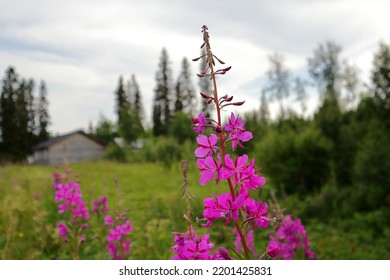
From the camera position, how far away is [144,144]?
25.9 meters

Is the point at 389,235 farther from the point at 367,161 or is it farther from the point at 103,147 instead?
the point at 103,147

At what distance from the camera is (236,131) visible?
1.24 metres

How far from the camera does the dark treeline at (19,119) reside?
675 inches

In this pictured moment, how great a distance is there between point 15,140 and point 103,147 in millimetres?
8435

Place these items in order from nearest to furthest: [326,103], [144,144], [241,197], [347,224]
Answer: [241,197], [347,224], [326,103], [144,144]

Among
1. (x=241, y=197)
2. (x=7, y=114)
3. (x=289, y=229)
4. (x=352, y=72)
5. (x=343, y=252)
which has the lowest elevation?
(x=343, y=252)

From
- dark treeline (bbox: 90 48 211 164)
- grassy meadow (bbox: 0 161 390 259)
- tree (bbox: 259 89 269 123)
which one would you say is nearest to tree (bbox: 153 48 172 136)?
dark treeline (bbox: 90 48 211 164)

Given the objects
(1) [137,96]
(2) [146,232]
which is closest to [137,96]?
(1) [137,96]

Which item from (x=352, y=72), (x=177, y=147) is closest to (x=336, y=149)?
(x=177, y=147)

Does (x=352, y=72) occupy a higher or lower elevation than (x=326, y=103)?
higher

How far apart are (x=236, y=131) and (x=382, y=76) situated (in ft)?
20.6

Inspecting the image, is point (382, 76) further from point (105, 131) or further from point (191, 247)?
point (105, 131)

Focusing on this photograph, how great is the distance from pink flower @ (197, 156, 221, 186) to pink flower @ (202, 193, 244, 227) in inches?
2.6

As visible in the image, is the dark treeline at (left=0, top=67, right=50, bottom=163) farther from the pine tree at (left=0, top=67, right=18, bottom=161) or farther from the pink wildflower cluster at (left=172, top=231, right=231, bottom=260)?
the pink wildflower cluster at (left=172, top=231, right=231, bottom=260)
